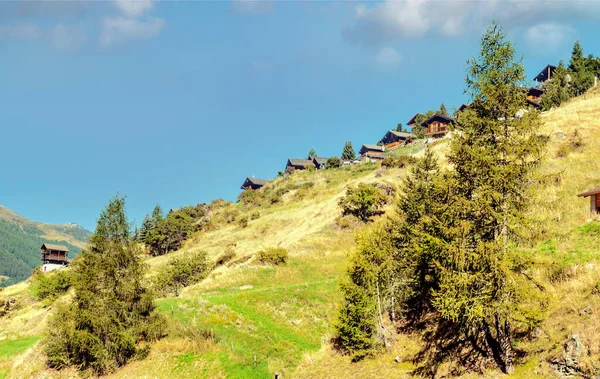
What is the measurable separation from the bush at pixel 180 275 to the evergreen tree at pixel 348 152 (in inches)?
3293

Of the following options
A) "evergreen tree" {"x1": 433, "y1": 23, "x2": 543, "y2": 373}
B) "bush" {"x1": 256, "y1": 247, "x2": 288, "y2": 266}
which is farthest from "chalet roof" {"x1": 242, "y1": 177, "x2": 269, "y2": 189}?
"evergreen tree" {"x1": 433, "y1": 23, "x2": 543, "y2": 373}

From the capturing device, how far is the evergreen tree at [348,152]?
5097 inches

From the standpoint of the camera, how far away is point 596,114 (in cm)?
5875

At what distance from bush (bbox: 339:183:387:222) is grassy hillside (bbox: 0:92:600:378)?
269 centimetres

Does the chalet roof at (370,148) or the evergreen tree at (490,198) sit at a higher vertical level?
the chalet roof at (370,148)

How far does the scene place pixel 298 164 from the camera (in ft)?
463

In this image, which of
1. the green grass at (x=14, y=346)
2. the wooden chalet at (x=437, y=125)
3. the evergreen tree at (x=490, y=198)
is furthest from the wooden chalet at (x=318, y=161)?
the evergreen tree at (x=490, y=198)

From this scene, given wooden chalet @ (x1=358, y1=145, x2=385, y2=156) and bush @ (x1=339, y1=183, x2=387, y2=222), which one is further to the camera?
wooden chalet @ (x1=358, y1=145, x2=385, y2=156)

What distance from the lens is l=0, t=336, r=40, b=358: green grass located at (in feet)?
106

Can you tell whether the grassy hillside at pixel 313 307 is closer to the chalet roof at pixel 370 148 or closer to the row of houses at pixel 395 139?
the row of houses at pixel 395 139

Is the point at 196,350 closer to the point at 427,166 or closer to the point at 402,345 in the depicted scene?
the point at 402,345

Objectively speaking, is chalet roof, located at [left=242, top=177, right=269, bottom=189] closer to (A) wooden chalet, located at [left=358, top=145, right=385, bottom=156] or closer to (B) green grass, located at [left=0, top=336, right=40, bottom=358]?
(A) wooden chalet, located at [left=358, top=145, right=385, bottom=156]

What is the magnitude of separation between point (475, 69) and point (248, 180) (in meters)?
Answer: 131

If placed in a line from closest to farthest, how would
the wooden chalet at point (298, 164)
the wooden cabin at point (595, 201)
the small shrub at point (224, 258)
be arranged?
the wooden cabin at point (595, 201)
the small shrub at point (224, 258)
the wooden chalet at point (298, 164)
